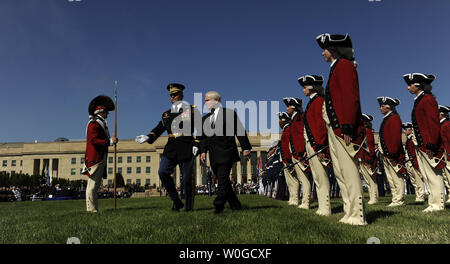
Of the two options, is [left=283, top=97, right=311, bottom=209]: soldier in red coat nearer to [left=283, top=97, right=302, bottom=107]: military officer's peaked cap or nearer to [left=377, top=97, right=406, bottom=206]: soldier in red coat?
[left=283, top=97, right=302, bottom=107]: military officer's peaked cap

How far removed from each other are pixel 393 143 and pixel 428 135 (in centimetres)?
207

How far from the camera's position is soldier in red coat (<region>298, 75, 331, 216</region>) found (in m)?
5.93

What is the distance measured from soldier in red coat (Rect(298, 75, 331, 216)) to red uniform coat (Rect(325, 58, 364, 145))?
4.22 feet

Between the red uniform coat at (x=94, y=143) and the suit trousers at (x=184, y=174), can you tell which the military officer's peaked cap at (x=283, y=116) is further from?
the red uniform coat at (x=94, y=143)

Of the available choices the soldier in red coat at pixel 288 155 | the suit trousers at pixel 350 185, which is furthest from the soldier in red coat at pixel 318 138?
the soldier in red coat at pixel 288 155

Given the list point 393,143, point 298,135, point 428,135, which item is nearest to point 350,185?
point 428,135

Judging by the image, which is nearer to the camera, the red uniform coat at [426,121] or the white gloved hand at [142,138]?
the red uniform coat at [426,121]

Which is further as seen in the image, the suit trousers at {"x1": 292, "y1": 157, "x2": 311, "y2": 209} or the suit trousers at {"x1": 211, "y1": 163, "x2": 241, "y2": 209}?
the suit trousers at {"x1": 292, "y1": 157, "x2": 311, "y2": 209}

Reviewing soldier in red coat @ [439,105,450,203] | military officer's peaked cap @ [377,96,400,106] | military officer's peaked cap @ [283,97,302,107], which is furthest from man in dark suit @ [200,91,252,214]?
soldier in red coat @ [439,105,450,203]

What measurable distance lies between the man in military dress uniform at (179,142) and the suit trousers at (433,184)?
15.4 feet

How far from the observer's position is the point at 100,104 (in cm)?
819

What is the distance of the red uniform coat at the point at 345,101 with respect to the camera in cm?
435

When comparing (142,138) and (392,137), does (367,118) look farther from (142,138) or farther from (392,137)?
(142,138)
